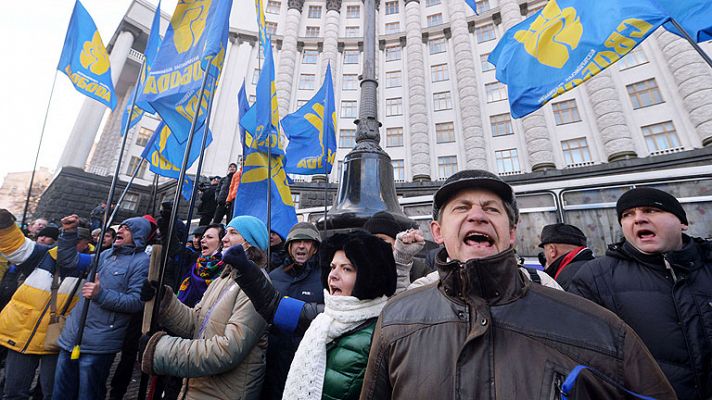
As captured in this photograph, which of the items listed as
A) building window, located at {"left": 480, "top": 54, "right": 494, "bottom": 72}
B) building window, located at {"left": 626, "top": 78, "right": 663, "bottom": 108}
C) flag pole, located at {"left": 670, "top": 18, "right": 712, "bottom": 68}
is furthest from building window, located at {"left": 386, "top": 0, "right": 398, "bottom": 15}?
flag pole, located at {"left": 670, "top": 18, "right": 712, "bottom": 68}

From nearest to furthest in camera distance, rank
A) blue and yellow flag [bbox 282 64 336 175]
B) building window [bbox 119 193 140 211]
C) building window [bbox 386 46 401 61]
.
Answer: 1. blue and yellow flag [bbox 282 64 336 175]
2. building window [bbox 119 193 140 211]
3. building window [bbox 386 46 401 61]

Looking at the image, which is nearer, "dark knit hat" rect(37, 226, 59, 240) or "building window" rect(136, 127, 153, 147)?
"dark knit hat" rect(37, 226, 59, 240)

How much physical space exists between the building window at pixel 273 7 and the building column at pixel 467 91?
15.9 m

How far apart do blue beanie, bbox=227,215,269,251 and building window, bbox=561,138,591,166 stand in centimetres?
2078

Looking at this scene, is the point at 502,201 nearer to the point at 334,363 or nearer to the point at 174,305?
the point at 334,363

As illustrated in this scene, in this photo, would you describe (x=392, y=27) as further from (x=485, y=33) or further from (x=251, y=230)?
(x=251, y=230)

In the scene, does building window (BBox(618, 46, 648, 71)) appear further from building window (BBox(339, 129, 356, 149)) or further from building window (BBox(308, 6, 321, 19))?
building window (BBox(308, 6, 321, 19))

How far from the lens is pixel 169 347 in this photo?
183 centimetres

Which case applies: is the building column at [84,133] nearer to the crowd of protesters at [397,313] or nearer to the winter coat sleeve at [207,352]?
the crowd of protesters at [397,313]

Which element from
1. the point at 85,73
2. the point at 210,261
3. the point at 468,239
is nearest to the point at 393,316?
the point at 468,239

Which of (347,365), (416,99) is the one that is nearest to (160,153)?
(347,365)

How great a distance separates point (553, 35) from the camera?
3.83 metres

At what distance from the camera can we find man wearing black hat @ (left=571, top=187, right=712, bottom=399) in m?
1.63

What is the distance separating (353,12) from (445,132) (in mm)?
16573
